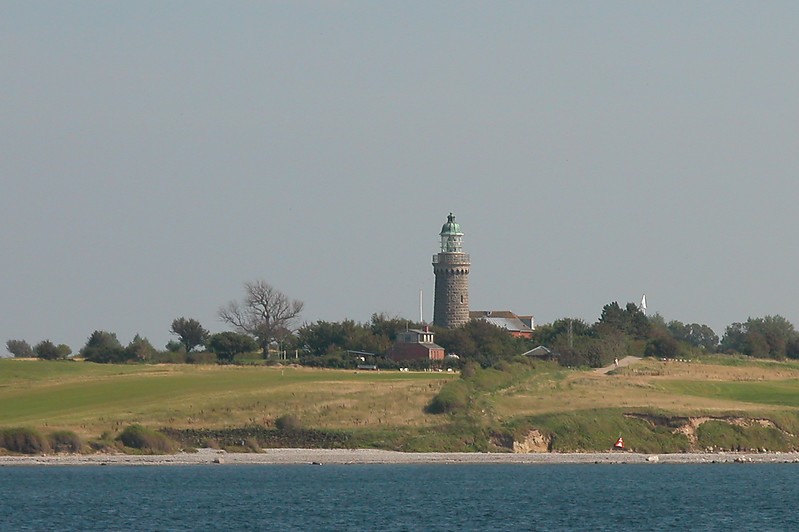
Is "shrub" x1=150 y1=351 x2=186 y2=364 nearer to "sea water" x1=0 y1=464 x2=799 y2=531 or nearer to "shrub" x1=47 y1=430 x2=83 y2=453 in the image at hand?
"shrub" x1=47 y1=430 x2=83 y2=453

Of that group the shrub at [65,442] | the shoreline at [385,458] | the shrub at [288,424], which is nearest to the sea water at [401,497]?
the shoreline at [385,458]

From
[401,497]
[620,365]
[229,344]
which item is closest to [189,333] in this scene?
[229,344]

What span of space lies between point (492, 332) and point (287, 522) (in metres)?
78.0

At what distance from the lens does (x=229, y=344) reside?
121312 mm

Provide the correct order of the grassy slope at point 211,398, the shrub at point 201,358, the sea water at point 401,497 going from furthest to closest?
the shrub at point 201,358, the grassy slope at point 211,398, the sea water at point 401,497

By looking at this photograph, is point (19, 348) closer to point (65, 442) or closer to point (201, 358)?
point (201, 358)

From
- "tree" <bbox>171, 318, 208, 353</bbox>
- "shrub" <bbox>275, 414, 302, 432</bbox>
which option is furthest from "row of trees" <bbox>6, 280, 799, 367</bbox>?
"shrub" <bbox>275, 414, 302, 432</bbox>

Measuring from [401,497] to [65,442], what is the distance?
65.8 feet

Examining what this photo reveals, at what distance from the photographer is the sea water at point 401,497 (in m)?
48.5

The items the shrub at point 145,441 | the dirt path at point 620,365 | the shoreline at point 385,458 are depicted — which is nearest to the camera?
the shoreline at point 385,458

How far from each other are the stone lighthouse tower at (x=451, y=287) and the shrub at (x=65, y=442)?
74593 mm

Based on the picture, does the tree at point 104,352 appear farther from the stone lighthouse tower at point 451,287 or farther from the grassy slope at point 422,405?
the stone lighthouse tower at point 451,287

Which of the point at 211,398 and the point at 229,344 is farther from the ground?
the point at 229,344

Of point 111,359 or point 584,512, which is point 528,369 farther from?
point 584,512
